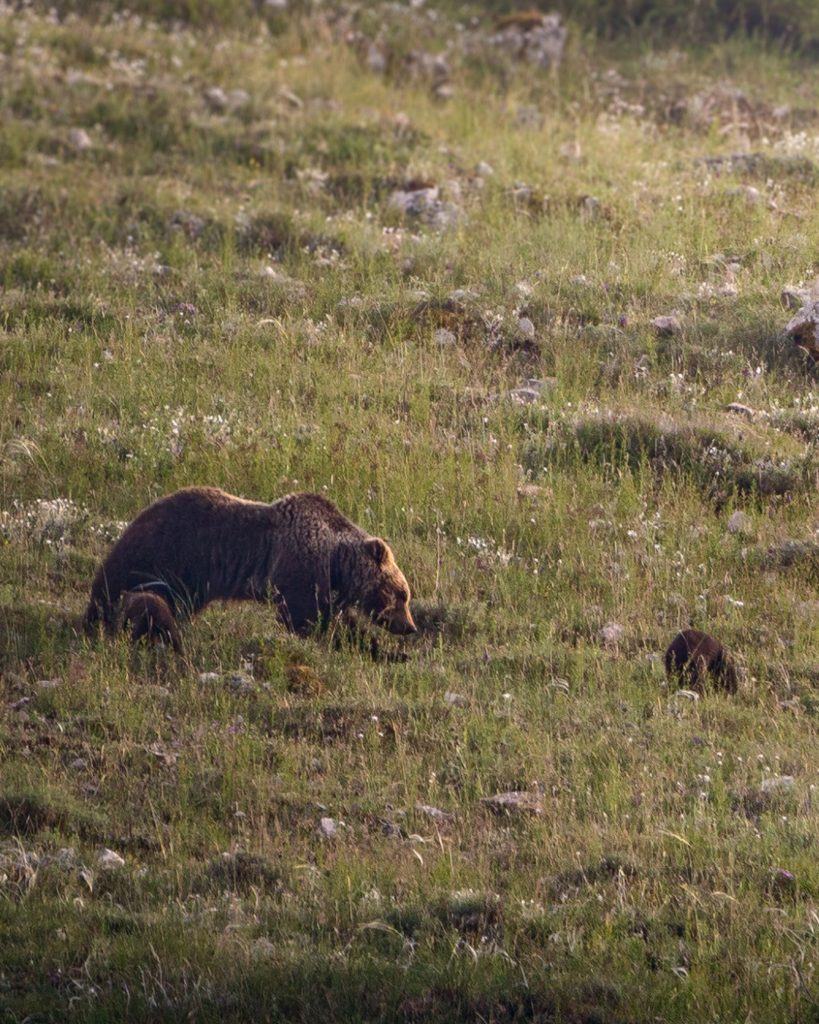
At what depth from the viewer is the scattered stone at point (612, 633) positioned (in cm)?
824

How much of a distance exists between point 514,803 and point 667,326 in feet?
17.9

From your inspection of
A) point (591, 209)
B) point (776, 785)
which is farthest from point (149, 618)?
point (591, 209)

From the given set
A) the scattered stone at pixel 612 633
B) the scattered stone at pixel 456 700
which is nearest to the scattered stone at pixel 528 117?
the scattered stone at pixel 612 633

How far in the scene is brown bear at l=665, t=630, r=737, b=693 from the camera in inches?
302

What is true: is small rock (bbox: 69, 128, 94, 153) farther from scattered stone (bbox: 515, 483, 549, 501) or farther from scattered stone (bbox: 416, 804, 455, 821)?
scattered stone (bbox: 416, 804, 455, 821)

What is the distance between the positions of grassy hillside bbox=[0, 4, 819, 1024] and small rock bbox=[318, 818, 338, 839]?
2 centimetres

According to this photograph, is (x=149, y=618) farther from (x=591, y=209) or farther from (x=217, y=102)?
(x=217, y=102)

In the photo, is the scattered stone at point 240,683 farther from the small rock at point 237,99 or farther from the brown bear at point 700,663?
the small rock at point 237,99

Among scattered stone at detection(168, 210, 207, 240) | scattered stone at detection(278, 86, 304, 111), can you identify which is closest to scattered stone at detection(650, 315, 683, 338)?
scattered stone at detection(168, 210, 207, 240)

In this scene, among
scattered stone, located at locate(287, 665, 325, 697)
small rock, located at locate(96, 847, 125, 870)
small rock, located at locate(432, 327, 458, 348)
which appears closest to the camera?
small rock, located at locate(96, 847, 125, 870)

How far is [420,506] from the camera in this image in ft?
31.5

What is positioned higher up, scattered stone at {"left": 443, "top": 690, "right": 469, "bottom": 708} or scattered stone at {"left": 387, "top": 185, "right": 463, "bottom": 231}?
scattered stone at {"left": 387, "top": 185, "right": 463, "bottom": 231}

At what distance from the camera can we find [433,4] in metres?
19.5

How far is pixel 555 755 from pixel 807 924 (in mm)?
1652
